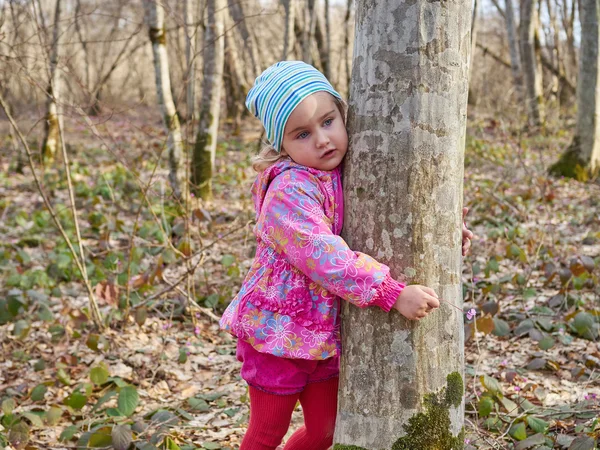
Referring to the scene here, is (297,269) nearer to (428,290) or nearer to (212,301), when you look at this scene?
(428,290)

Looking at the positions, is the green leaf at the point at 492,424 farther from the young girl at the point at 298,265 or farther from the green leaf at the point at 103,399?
the green leaf at the point at 103,399

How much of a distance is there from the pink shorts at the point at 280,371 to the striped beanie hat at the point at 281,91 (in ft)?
2.25

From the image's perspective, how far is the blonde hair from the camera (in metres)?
2.04

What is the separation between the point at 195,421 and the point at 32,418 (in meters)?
0.76

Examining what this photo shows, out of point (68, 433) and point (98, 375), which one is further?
point (98, 375)

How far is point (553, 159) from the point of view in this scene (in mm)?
9375

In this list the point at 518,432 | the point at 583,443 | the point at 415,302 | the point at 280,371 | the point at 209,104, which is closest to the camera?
the point at 415,302

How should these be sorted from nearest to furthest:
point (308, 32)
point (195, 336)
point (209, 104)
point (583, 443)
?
point (583, 443)
point (195, 336)
point (209, 104)
point (308, 32)

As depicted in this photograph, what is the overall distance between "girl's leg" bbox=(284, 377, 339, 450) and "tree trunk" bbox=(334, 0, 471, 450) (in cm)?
22

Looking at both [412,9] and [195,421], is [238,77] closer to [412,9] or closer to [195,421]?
[195,421]

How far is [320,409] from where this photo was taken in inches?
84.8

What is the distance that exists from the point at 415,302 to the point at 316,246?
321 millimetres

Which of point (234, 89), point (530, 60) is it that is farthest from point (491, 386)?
point (234, 89)

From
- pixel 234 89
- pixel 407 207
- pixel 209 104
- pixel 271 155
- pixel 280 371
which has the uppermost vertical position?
pixel 234 89
